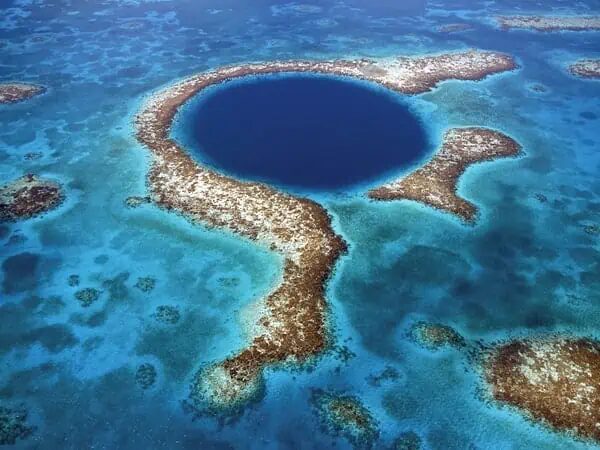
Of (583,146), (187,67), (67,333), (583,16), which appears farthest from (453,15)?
(67,333)

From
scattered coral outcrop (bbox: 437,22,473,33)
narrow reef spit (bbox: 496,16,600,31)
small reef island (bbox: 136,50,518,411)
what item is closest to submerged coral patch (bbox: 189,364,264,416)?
small reef island (bbox: 136,50,518,411)

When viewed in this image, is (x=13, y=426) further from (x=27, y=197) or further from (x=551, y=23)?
(x=551, y=23)

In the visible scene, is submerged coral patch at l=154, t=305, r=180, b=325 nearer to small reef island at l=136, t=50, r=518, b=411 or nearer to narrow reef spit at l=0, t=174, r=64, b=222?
small reef island at l=136, t=50, r=518, b=411

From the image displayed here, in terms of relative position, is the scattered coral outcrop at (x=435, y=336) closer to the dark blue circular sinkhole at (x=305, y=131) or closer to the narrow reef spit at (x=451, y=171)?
the narrow reef spit at (x=451, y=171)

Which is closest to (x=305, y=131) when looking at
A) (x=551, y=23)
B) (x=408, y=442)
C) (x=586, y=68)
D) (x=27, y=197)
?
(x=27, y=197)

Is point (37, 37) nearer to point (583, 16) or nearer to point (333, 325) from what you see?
point (333, 325)

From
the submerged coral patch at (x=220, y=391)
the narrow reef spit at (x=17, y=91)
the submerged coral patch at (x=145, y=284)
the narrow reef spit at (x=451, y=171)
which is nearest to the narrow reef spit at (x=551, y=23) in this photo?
the narrow reef spit at (x=451, y=171)
